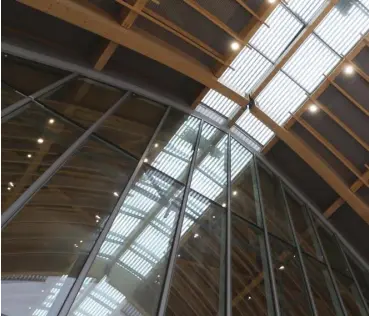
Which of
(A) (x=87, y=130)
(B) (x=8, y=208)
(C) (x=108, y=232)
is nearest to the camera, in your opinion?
(B) (x=8, y=208)

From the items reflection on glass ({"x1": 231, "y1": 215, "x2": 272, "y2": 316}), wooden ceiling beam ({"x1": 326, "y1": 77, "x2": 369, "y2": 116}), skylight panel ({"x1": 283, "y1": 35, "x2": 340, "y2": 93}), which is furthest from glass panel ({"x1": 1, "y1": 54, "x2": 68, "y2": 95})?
wooden ceiling beam ({"x1": 326, "y1": 77, "x2": 369, "y2": 116})

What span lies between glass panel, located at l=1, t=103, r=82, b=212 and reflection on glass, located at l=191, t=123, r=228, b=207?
9.28ft

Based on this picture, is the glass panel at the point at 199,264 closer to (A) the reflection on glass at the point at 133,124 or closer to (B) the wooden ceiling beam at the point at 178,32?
(A) the reflection on glass at the point at 133,124

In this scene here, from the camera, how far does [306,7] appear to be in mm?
11375

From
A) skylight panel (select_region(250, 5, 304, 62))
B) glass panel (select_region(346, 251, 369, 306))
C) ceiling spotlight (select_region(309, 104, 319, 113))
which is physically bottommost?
glass panel (select_region(346, 251, 369, 306))

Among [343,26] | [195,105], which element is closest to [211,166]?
[195,105]

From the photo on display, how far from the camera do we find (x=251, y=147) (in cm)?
1237

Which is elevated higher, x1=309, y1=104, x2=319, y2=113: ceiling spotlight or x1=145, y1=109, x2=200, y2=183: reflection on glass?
x1=309, y1=104, x2=319, y2=113: ceiling spotlight

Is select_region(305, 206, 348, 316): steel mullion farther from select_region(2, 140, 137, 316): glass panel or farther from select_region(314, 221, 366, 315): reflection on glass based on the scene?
select_region(2, 140, 137, 316): glass panel

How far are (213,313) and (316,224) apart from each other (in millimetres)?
7798

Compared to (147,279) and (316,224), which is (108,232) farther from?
(316,224)

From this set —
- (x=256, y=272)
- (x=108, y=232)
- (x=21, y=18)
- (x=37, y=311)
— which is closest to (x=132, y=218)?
(x=108, y=232)

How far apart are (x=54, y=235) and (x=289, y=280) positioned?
4.79 meters

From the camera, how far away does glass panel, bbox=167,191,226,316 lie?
491cm
